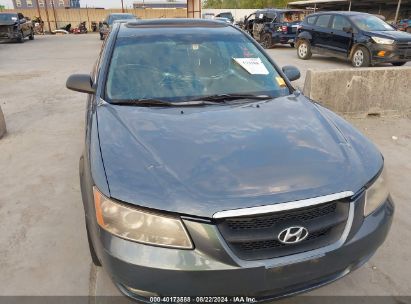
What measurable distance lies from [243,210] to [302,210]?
303mm

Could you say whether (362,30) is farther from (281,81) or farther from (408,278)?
(408,278)

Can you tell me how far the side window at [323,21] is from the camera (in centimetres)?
1186

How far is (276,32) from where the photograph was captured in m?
16.0

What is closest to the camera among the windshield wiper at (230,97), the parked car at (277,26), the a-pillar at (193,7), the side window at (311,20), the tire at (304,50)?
the windshield wiper at (230,97)

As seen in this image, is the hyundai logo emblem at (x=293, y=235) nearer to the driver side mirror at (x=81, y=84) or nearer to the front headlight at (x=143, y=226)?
the front headlight at (x=143, y=226)

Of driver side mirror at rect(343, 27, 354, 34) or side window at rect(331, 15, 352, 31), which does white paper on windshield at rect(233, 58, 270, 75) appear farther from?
side window at rect(331, 15, 352, 31)

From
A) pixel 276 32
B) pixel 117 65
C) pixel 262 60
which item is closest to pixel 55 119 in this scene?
pixel 117 65

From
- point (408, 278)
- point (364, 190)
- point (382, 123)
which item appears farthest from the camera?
→ point (382, 123)

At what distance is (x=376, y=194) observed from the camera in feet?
6.43

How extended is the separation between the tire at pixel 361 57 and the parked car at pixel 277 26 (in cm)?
552

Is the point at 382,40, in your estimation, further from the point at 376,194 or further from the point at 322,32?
the point at 376,194

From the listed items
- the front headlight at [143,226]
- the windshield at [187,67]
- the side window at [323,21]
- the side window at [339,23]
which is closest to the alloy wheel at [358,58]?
the side window at [339,23]

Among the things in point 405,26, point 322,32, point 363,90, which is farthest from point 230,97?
point 405,26

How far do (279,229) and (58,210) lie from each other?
7.62 ft
